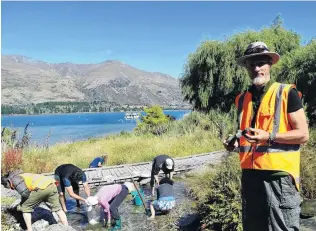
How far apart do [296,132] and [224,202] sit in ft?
11.7

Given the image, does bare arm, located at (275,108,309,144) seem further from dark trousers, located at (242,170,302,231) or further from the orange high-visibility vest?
dark trousers, located at (242,170,302,231)

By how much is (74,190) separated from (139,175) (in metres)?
3.43

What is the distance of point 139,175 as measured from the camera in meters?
12.1

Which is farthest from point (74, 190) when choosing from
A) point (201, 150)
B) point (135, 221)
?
point (201, 150)

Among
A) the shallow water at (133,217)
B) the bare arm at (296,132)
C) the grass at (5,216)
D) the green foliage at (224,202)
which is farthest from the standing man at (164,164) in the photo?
the bare arm at (296,132)

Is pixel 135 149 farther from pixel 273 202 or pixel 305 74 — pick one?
pixel 273 202

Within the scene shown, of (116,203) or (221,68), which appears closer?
(116,203)

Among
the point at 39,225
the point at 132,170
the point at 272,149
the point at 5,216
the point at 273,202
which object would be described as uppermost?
the point at 272,149

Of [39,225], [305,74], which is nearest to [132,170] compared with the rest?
[39,225]

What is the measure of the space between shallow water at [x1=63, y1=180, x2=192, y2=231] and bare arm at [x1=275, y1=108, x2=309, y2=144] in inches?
196

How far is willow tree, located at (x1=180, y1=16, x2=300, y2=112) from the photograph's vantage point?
2191 centimetres

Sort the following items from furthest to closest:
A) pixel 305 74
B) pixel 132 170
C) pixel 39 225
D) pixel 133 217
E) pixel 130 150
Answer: pixel 130 150 < pixel 305 74 < pixel 132 170 < pixel 133 217 < pixel 39 225

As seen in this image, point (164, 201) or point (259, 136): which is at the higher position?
point (259, 136)

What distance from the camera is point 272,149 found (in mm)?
2576
